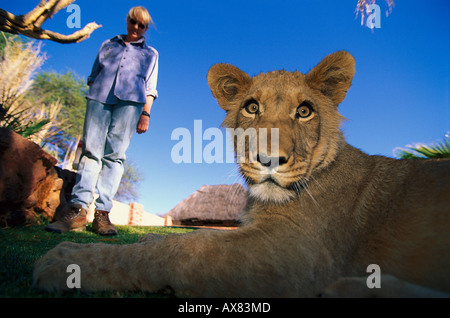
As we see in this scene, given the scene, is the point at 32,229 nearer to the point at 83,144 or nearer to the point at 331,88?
the point at 83,144

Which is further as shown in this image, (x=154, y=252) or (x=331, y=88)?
(x=331, y=88)

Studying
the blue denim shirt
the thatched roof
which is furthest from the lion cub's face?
the thatched roof

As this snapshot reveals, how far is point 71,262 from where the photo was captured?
79.7 inches

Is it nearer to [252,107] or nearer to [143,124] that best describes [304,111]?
[252,107]

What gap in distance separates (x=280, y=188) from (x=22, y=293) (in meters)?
1.82

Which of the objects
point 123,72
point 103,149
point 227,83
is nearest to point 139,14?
point 123,72

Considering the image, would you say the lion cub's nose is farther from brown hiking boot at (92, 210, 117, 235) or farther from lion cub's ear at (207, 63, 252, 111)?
brown hiking boot at (92, 210, 117, 235)

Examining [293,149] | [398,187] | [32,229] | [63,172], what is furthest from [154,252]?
[63,172]

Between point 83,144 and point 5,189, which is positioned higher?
point 83,144

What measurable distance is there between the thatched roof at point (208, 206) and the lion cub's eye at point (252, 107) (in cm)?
1281

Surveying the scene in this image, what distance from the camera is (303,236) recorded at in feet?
7.21

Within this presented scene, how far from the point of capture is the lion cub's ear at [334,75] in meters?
3.09

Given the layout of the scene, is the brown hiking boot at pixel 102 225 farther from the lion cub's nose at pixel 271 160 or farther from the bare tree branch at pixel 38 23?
the bare tree branch at pixel 38 23
